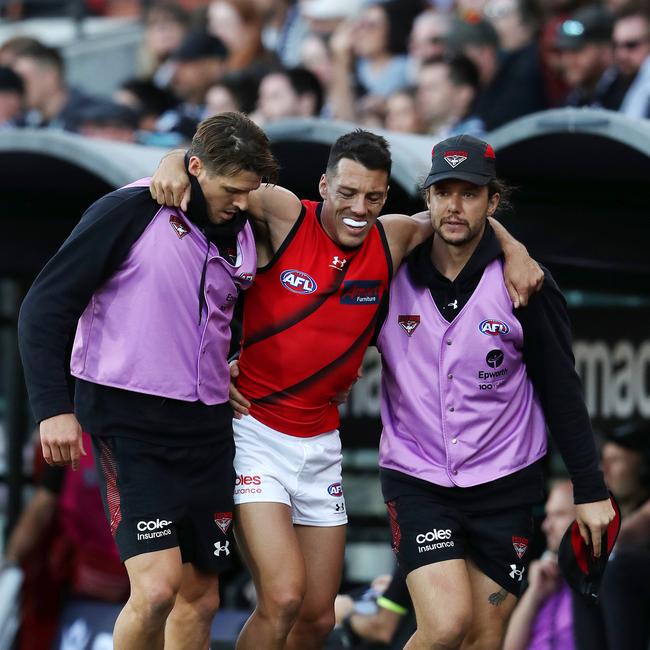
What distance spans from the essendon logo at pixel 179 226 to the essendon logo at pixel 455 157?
100 cm

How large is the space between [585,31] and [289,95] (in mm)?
2136

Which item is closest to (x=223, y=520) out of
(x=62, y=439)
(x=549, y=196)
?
(x=62, y=439)

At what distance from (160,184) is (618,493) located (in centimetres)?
350

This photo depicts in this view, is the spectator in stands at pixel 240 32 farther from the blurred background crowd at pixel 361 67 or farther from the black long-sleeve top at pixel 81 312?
the black long-sleeve top at pixel 81 312

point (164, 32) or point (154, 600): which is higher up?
point (164, 32)

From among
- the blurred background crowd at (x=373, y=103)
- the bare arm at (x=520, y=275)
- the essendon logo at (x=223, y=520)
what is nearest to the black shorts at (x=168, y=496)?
the essendon logo at (x=223, y=520)

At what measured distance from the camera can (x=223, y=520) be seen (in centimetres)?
572

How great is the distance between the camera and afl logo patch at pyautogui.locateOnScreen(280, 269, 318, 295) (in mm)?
5824

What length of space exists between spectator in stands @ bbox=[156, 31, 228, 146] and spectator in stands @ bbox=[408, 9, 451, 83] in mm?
1463

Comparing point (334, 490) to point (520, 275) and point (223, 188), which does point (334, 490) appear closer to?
point (520, 275)

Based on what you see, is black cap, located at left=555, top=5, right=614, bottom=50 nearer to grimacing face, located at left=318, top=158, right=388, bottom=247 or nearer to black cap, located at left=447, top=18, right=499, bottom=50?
black cap, located at left=447, top=18, right=499, bottom=50

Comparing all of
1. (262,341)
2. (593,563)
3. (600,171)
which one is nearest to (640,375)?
(600,171)

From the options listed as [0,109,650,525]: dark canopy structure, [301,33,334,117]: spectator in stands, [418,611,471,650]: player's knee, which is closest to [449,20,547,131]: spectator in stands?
[0,109,650,525]: dark canopy structure

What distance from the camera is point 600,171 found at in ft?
24.3
